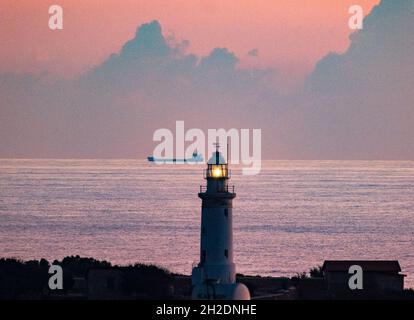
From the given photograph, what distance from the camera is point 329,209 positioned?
131m

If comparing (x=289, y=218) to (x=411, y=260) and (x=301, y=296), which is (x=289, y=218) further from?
(x=301, y=296)

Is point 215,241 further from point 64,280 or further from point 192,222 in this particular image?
point 192,222

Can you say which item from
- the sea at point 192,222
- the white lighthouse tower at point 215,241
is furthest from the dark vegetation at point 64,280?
the sea at point 192,222

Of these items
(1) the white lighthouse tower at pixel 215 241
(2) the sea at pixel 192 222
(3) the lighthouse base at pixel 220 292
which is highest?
(2) the sea at pixel 192 222

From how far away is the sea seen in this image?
82812 millimetres

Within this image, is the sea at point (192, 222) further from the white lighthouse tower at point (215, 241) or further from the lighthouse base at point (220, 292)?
the lighthouse base at point (220, 292)

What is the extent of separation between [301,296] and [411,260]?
42775 millimetres

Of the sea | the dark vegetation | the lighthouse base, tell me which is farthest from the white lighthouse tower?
the sea

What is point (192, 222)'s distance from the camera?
10731 centimetres

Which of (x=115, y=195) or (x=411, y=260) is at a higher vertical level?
(x=115, y=195)

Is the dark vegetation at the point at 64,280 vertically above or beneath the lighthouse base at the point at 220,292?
above

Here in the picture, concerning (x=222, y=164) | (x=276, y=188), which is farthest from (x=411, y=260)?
(x=276, y=188)

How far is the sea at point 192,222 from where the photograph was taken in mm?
82812

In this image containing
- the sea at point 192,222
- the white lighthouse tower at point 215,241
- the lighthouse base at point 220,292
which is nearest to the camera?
the lighthouse base at point 220,292
